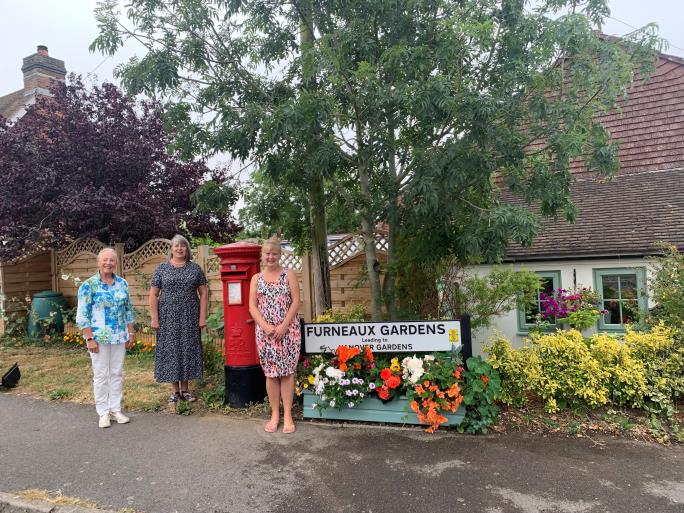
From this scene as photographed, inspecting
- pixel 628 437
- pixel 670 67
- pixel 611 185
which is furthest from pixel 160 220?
pixel 670 67

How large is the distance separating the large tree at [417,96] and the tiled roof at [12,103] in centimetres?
1446

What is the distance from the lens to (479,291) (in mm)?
5977

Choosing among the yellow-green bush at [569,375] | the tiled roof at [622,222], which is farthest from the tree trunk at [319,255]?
the tiled roof at [622,222]

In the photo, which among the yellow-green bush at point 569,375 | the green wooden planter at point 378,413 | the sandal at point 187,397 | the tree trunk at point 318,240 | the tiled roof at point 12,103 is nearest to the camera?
the green wooden planter at point 378,413

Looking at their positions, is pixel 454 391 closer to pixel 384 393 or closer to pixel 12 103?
pixel 384 393

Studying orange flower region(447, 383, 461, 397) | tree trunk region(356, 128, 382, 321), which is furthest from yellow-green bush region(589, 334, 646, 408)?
tree trunk region(356, 128, 382, 321)

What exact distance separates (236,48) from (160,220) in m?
4.71

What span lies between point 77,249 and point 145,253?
2.30 metres

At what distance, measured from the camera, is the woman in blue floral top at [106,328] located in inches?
175

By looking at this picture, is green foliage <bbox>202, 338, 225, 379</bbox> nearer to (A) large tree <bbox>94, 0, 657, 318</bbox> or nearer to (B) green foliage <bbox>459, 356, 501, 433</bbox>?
(A) large tree <bbox>94, 0, 657, 318</bbox>

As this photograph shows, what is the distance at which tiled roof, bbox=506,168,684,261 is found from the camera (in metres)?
7.86

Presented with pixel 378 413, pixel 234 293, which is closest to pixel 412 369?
pixel 378 413

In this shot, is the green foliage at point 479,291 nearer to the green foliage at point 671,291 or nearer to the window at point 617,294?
the green foliage at point 671,291

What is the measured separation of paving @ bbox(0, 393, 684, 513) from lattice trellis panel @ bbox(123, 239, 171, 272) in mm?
4231
